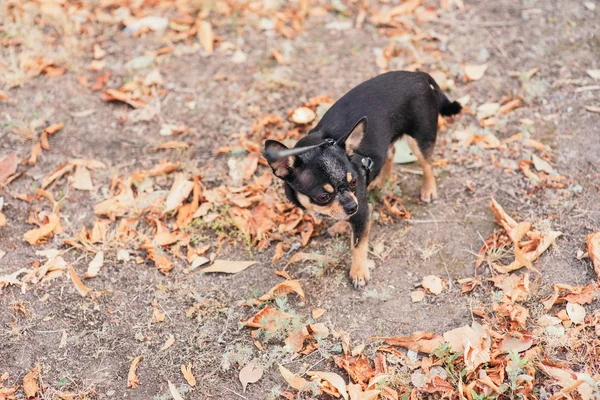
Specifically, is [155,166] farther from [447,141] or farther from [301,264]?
[447,141]

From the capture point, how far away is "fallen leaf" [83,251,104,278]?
4.45 m

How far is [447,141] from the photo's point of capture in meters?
5.36

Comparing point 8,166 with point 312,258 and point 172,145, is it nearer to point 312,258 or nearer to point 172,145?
point 172,145

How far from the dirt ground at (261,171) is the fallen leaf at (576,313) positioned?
22 cm

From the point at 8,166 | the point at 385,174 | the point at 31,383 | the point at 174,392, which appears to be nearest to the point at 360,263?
the point at 385,174

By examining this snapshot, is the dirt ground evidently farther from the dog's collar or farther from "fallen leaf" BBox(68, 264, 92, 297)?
the dog's collar

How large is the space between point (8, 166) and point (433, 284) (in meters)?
4.03

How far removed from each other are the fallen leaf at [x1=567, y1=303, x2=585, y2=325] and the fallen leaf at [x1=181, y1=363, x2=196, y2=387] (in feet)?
8.49

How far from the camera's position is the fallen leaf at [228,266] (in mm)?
4473

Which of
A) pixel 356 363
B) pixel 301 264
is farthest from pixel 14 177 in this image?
pixel 356 363

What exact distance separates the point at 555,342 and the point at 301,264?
6.31ft

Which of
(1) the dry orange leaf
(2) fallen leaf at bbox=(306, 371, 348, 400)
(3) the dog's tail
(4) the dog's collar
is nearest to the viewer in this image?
(2) fallen leaf at bbox=(306, 371, 348, 400)

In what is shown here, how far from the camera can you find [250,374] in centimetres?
379

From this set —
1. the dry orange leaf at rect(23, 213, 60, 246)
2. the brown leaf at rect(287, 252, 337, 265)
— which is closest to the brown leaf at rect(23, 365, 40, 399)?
the dry orange leaf at rect(23, 213, 60, 246)
